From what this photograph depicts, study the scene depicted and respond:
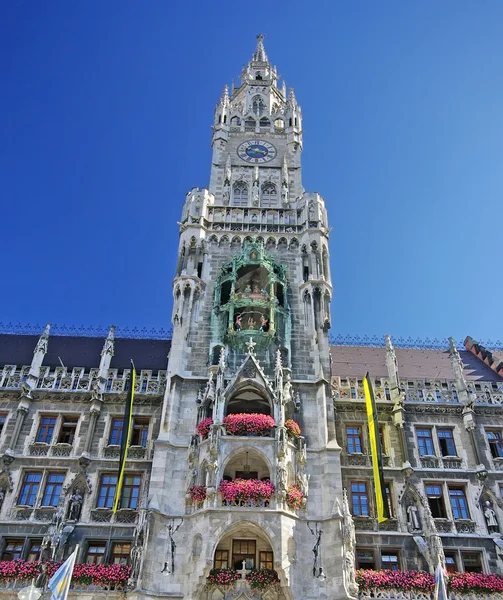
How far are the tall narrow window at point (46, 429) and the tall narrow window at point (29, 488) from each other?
6.07 feet

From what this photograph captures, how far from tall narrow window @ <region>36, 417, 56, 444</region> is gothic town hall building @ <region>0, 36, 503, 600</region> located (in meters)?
0.07

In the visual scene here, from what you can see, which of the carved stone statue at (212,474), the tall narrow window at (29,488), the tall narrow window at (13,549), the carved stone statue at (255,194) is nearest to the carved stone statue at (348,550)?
the carved stone statue at (212,474)

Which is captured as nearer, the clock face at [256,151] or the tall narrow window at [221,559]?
the tall narrow window at [221,559]

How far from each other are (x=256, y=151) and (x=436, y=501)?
27500 millimetres

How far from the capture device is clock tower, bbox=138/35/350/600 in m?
23.9

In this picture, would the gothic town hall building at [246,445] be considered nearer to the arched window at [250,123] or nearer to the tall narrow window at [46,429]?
the tall narrow window at [46,429]

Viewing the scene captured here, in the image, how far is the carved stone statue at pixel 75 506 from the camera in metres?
26.7

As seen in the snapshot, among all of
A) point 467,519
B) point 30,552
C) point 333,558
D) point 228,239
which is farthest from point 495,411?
point 30,552

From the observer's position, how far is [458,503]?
28.4m

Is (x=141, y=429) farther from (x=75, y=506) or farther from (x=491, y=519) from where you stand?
(x=491, y=519)

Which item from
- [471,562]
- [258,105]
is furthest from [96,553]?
[258,105]

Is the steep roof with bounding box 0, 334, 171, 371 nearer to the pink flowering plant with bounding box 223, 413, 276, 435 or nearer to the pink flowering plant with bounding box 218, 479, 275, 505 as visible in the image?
the pink flowering plant with bounding box 223, 413, 276, 435

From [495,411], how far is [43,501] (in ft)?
78.8

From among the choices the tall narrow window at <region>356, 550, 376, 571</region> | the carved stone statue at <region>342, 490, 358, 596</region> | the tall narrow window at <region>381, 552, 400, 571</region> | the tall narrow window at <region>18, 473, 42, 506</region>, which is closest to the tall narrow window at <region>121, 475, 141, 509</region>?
the tall narrow window at <region>18, 473, 42, 506</region>
